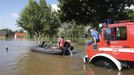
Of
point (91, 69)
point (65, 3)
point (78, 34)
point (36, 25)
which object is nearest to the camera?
point (91, 69)

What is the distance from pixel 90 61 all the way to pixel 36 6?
199 ft

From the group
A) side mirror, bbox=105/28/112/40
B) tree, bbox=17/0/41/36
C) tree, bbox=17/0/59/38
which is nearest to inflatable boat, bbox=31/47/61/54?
side mirror, bbox=105/28/112/40

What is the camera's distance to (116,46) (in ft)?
46.6

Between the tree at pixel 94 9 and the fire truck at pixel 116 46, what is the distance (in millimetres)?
26217

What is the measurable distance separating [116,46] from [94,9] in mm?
28164

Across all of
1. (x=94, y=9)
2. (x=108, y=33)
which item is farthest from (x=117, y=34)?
(x=94, y=9)

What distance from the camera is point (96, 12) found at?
137ft

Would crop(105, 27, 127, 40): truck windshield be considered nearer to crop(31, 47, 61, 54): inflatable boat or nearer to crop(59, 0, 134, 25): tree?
crop(31, 47, 61, 54): inflatable boat

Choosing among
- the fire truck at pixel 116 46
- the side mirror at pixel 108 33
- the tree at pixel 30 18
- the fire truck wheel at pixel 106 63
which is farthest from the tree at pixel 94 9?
the tree at pixel 30 18

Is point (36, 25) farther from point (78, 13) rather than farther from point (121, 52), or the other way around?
point (121, 52)

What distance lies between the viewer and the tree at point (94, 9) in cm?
4119

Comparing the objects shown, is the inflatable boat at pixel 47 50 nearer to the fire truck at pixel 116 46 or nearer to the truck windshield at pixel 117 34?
the fire truck at pixel 116 46

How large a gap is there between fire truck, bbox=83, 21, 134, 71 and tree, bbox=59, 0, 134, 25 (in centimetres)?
2622

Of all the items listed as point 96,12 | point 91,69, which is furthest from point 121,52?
point 96,12
